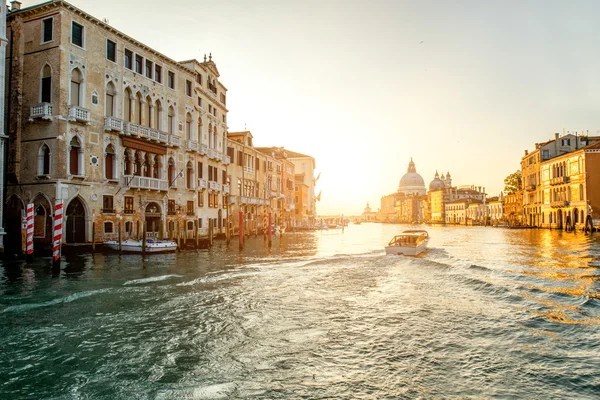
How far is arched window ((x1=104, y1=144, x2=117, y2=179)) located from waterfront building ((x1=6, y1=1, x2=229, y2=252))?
54mm

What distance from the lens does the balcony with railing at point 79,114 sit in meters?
19.8

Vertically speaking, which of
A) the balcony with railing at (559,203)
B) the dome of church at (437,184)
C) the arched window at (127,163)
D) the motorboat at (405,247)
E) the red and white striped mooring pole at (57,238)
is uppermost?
the dome of church at (437,184)

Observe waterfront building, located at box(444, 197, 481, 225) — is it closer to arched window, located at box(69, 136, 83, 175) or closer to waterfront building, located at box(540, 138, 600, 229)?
waterfront building, located at box(540, 138, 600, 229)

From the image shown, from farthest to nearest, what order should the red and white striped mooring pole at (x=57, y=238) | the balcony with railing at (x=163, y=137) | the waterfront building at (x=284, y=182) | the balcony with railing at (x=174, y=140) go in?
the waterfront building at (x=284, y=182), the balcony with railing at (x=174, y=140), the balcony with railing at (x=163, y=137), the red and white striped mooring pole at (x=57, y=238)

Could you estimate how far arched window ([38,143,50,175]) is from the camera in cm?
1997

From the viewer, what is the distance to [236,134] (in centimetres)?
4016

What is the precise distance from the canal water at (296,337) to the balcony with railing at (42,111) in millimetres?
9528

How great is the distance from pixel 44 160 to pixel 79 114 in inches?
111

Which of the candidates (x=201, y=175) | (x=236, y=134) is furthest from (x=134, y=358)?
(x=236, y=134)

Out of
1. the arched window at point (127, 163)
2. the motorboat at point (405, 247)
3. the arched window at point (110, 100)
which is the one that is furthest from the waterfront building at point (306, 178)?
the arched window at point (110, 100)

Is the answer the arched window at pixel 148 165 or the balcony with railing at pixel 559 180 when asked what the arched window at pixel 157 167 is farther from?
the balcony with railing at pixel 559 180

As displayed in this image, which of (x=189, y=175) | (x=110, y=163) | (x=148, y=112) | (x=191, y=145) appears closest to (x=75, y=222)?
(x=110, y=163)

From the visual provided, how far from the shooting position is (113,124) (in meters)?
22.0

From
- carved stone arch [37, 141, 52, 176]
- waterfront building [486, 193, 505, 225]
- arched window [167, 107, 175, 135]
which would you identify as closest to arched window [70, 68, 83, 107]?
carved stone arch [37, 141, 52, 176]
